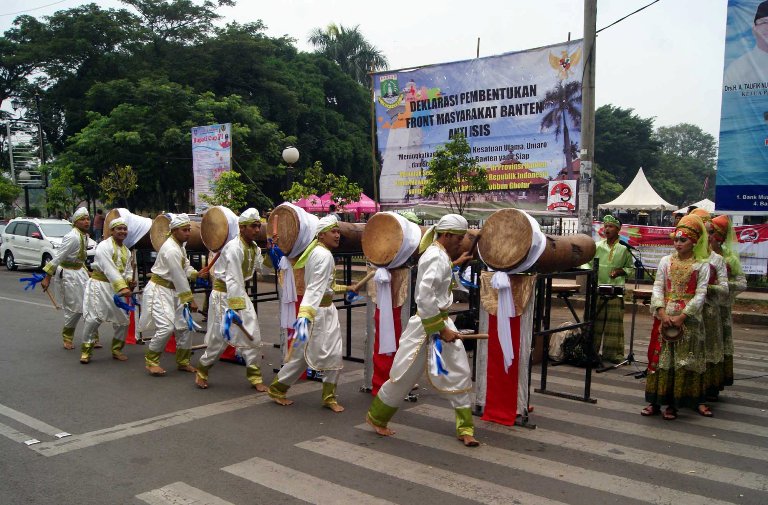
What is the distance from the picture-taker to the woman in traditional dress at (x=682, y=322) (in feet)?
18.3

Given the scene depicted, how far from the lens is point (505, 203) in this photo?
698 inches

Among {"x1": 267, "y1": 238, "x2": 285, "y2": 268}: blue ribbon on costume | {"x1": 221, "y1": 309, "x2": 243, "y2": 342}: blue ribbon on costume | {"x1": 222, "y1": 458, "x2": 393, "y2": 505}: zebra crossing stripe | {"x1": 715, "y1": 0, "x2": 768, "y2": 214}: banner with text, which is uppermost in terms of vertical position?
{"x1": 715, "y1": 0, "x2": 768, "y2": 214}: banner with text

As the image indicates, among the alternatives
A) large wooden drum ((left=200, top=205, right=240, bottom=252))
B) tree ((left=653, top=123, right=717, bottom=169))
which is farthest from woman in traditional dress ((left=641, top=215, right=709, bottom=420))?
tree ((left=653, top=123, right=717, bottom=169))

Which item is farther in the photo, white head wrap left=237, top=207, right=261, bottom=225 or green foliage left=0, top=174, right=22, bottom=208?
green foliage left=0, top=174, right=22, bottom=208

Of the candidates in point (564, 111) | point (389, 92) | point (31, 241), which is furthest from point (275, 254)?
point (31, 241)

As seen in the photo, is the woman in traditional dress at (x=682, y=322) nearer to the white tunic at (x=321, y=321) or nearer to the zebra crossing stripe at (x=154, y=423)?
the white tunic at (x=321, y=321)

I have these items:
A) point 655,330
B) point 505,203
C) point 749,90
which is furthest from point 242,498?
point 505,203

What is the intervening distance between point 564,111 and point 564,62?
1.23 metres

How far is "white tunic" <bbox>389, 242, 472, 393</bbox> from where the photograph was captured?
192 inches

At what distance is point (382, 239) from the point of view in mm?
6168

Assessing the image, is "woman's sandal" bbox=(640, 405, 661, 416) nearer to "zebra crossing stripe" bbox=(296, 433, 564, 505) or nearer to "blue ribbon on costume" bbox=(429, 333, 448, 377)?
"zebra crossing stripe" bbox=(296, 433, 564, 505)

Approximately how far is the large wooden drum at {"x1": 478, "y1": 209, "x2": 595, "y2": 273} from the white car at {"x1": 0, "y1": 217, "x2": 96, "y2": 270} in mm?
15325

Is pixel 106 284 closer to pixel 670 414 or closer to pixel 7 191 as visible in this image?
pixel 670 414

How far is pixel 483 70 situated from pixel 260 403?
542 inches
